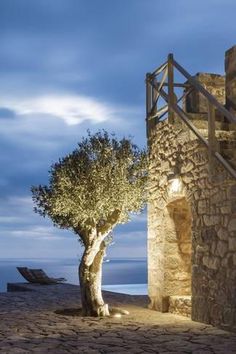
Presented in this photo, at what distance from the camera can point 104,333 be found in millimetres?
7496

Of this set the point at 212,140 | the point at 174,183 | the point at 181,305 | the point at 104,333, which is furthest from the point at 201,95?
the point at 104,333

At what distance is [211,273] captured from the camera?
8258 millimetres

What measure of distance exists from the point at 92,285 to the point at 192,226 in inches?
81.1

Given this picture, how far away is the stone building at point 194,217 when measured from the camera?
25.9 feet

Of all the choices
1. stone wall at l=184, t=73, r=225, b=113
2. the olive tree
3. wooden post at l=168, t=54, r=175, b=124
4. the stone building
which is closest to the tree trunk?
the olive tree

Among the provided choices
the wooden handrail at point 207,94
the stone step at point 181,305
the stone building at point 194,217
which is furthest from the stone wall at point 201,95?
the stone step at point 181,305

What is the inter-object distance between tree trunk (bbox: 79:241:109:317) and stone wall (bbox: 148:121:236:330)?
1081 millimetres

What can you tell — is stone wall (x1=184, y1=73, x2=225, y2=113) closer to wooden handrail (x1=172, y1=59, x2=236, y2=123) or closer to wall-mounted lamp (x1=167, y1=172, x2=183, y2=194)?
wooden handrail (x1=172, y1=59, x2=236, y2=123)

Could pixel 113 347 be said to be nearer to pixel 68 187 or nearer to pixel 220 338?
pixel 220 338

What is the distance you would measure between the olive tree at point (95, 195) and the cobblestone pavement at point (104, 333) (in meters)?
0.82

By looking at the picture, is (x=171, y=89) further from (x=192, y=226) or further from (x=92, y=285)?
(x=92, y=285)

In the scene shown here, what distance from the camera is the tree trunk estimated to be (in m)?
9.42

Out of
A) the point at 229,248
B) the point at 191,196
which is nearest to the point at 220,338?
the point at 229,248

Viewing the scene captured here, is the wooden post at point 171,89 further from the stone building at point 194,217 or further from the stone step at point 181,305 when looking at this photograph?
the stone step at point 181,305
